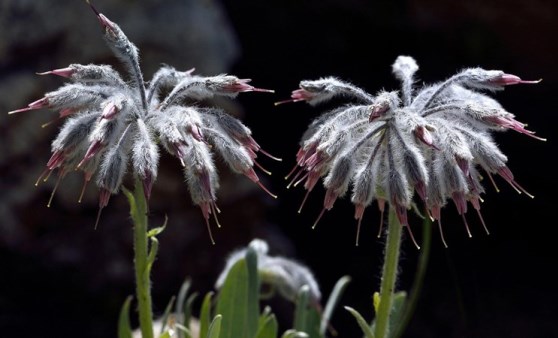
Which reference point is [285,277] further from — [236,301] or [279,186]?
[279,186]

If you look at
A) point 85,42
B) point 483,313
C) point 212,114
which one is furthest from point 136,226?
point 483,313

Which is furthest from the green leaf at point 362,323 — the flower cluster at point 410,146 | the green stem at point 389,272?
the flower cluster at point 410,146

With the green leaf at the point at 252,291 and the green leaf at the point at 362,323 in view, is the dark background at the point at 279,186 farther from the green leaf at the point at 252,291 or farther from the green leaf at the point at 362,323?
the green leaf at the point at 362,323

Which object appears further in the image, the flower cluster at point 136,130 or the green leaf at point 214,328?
the green leaf at point 214,328

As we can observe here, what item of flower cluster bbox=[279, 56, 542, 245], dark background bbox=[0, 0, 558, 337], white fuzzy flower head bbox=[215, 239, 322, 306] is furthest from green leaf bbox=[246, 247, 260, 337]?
dark background bbox=[0, 0, 558, 337]

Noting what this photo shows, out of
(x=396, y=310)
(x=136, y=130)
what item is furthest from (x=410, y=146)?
(x=396, y=310)

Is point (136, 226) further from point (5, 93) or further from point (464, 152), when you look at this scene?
point (5, 93)

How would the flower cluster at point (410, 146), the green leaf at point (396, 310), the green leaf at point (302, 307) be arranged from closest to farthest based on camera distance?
1. the flower cluster at point (410, 146)
2. the green leaf at point (396, 310)
3. the green leaf at point (302, 307)
